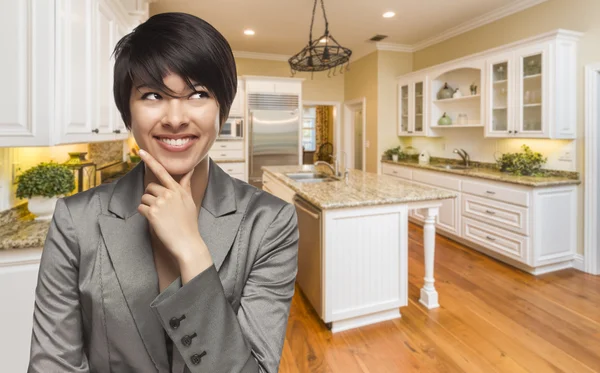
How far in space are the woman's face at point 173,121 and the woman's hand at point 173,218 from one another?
0.07 ft

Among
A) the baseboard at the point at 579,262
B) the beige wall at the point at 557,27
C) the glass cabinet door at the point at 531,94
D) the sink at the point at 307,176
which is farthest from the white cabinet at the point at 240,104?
the baseboard at the point at 579,262

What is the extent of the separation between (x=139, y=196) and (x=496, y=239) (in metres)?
3.77

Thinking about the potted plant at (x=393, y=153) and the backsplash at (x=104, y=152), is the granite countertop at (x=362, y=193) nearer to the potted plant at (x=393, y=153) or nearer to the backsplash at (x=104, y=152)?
the backsplash at (x=104, y=152)

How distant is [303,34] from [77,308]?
5182 mm

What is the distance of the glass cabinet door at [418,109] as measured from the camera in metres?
5.23

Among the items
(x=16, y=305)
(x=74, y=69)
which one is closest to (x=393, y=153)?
(x=74, y=69)

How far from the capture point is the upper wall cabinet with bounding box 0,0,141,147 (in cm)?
145

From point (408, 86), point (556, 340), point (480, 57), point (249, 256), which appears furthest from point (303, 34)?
point (249, 256)

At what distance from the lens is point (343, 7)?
4.10 meters

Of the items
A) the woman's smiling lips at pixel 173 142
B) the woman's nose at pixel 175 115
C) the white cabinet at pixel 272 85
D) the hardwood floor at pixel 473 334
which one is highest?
the white cabinet at pixel 272 85

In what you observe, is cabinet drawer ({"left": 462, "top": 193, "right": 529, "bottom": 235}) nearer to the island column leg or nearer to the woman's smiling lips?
the island column leg

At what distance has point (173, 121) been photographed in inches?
20.4

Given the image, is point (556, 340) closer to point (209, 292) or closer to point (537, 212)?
point (537, 212)

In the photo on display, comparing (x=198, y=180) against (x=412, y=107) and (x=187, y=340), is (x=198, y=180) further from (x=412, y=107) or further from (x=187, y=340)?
(x=412, y=107)
